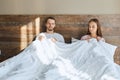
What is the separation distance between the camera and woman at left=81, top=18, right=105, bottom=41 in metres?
3.06

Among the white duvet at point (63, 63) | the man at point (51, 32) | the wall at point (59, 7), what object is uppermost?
the wall at point (59, 7)

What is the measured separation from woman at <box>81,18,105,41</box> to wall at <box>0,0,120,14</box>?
264mm

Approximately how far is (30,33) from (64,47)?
713mm

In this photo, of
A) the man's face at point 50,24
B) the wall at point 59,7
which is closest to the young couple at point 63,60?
the man's face at point 50,24

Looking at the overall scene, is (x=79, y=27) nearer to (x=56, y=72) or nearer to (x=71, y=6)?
(x=71, y=6)

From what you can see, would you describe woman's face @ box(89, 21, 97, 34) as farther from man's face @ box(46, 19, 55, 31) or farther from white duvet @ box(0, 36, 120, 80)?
man's face @ box(46, 19, 55, 31)

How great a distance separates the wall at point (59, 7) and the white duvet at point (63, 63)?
579 millimetres

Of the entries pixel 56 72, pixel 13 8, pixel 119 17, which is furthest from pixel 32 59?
pixel 119 17

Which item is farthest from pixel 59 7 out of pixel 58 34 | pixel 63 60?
pixel 63 60

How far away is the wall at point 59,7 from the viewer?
3244 mm

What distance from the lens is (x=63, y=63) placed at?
2.53 metres

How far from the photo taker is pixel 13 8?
352 cm

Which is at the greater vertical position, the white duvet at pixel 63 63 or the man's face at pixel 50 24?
the man's face at pixel 50 24

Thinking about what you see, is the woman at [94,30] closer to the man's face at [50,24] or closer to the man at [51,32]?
the man at [51,32]
